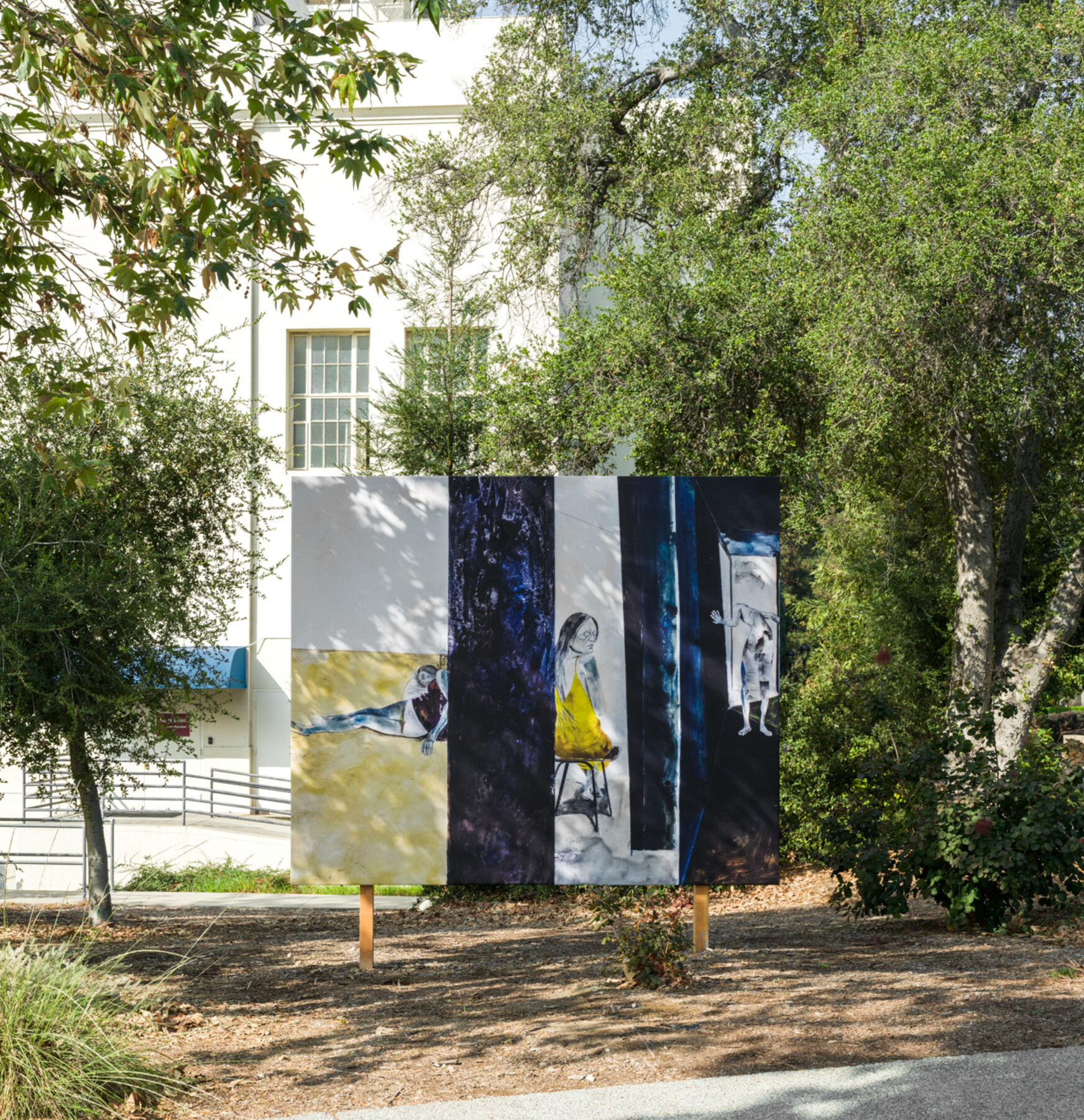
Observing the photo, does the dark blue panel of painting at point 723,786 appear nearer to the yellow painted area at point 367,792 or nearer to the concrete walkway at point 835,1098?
the yellow painted area at point 367,792

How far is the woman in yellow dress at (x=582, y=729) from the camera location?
650 centimetres

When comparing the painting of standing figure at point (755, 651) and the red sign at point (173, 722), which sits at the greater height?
the painting of standing figure at point (755, 651)

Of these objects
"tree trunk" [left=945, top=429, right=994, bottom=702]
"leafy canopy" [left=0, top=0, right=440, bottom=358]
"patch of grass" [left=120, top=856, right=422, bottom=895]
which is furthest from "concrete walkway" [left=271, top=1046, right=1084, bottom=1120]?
"patch of grass" [left=120, top=856, right=422, bottom=895]

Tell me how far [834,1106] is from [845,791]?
30.4 ft

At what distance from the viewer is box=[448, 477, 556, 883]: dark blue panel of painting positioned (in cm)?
650

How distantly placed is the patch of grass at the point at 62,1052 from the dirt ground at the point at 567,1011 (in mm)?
253

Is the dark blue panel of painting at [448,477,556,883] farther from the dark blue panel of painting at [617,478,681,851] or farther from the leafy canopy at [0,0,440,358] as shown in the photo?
the leafy canopy at [0,0,440,358]

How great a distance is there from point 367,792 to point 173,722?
4.22 meters

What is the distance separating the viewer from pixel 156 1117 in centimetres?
420

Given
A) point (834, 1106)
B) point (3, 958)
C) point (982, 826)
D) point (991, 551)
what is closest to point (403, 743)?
point (3, 958)

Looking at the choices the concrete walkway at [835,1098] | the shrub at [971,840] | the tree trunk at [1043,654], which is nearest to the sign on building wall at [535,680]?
the shrub at [971,840]

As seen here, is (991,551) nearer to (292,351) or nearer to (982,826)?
(982,826)

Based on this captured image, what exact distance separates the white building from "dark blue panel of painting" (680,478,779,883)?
509 inches

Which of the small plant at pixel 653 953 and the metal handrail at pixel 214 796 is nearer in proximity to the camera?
Result: the small plant at pixel 653 953
